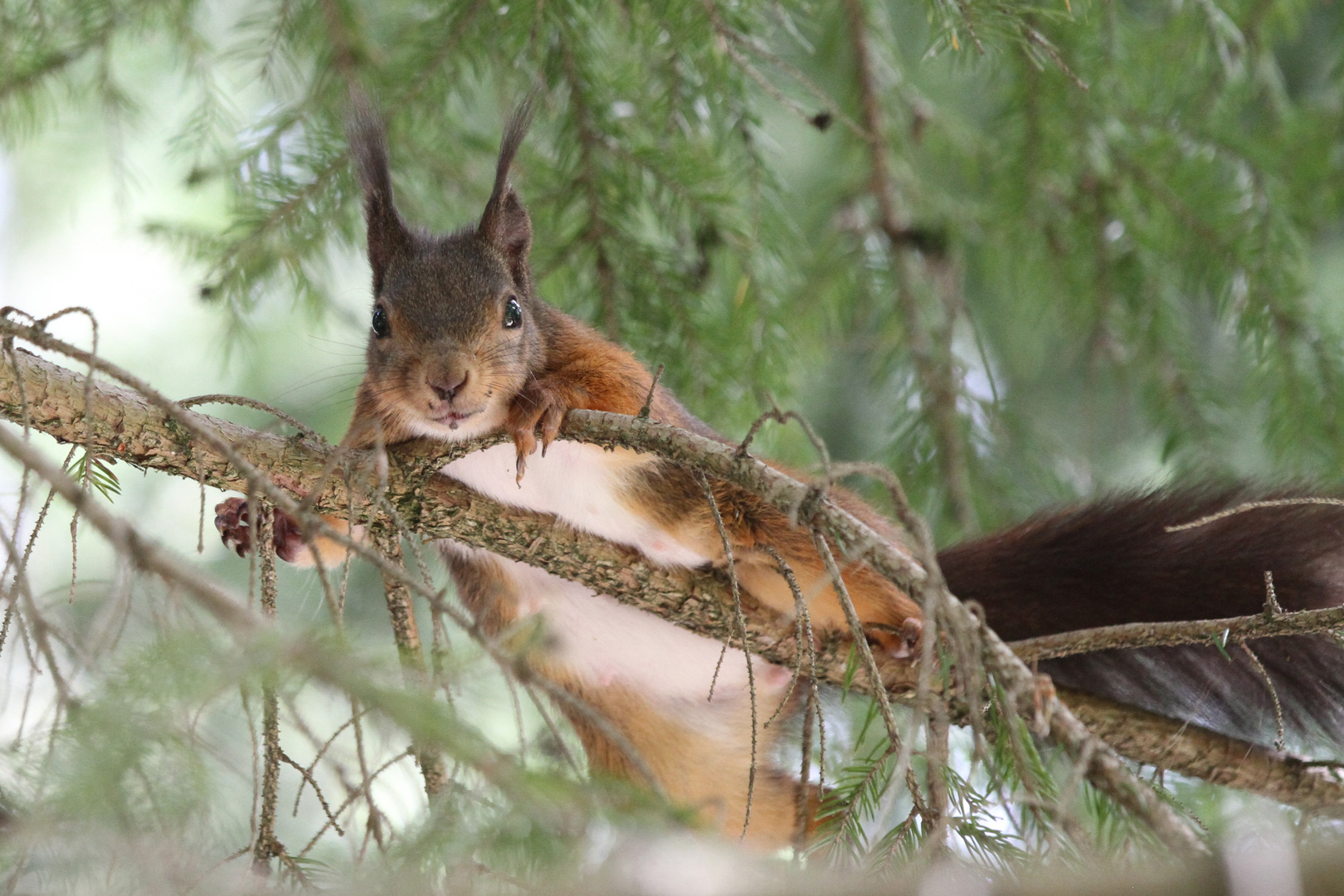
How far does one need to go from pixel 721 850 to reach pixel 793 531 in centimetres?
124

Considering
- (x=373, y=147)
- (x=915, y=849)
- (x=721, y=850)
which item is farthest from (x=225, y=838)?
(x=373, y=147)

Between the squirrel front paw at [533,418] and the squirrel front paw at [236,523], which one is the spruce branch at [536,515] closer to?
the squirrel front paw at [533,418]

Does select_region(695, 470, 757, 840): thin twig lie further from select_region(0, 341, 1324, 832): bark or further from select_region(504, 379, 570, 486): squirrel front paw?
select_region(504, 379, 570, 486): squirrel front paw

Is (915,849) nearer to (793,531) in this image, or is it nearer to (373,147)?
(793,531)

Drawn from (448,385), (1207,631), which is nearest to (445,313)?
(448,385)

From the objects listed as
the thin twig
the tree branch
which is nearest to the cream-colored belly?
the thin twig

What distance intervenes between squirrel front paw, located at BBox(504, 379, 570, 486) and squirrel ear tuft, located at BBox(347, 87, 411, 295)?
1.34ft

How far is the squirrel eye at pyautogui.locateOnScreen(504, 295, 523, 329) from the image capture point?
1882mm

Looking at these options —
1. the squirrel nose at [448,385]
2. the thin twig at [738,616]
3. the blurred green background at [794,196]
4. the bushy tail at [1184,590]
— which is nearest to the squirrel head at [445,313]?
Answer: the squirrel nose at [448,385]

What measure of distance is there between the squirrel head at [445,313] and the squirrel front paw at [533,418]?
1.7 inches

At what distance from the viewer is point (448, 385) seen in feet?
5.49

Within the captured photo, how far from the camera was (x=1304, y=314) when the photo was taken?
7.16ft

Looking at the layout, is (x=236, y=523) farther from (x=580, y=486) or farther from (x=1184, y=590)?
(x=1184, y=590)

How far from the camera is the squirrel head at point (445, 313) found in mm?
1723
